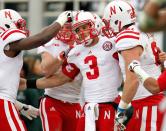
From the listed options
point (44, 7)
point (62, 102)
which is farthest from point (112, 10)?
point (44, 7)

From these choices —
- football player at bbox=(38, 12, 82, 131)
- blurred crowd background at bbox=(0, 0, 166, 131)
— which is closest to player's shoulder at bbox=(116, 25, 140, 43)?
football player at bbox=(38, 12, 82, 131)

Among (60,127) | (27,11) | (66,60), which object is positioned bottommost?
(60,127)

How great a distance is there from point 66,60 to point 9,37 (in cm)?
91

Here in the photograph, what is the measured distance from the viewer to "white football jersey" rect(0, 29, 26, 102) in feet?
24.6

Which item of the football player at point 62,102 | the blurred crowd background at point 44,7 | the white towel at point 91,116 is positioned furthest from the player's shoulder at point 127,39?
the blurred crowd background at point 44,7

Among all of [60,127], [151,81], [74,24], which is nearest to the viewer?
[151,81]

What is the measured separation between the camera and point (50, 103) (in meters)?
8.66

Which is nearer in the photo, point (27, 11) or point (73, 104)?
point (73, 104)

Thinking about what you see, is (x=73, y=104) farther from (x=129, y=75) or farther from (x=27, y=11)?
(x=27, y=11)

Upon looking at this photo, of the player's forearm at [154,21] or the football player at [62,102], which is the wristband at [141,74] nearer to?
the football player at [62,102]

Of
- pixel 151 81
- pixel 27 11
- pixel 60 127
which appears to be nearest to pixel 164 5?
pixel 151 81

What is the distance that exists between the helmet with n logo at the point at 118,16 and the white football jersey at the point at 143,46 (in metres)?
0.12

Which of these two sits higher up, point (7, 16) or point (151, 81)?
point (7, 16)

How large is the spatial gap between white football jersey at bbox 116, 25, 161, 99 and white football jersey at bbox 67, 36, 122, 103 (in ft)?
0.56
